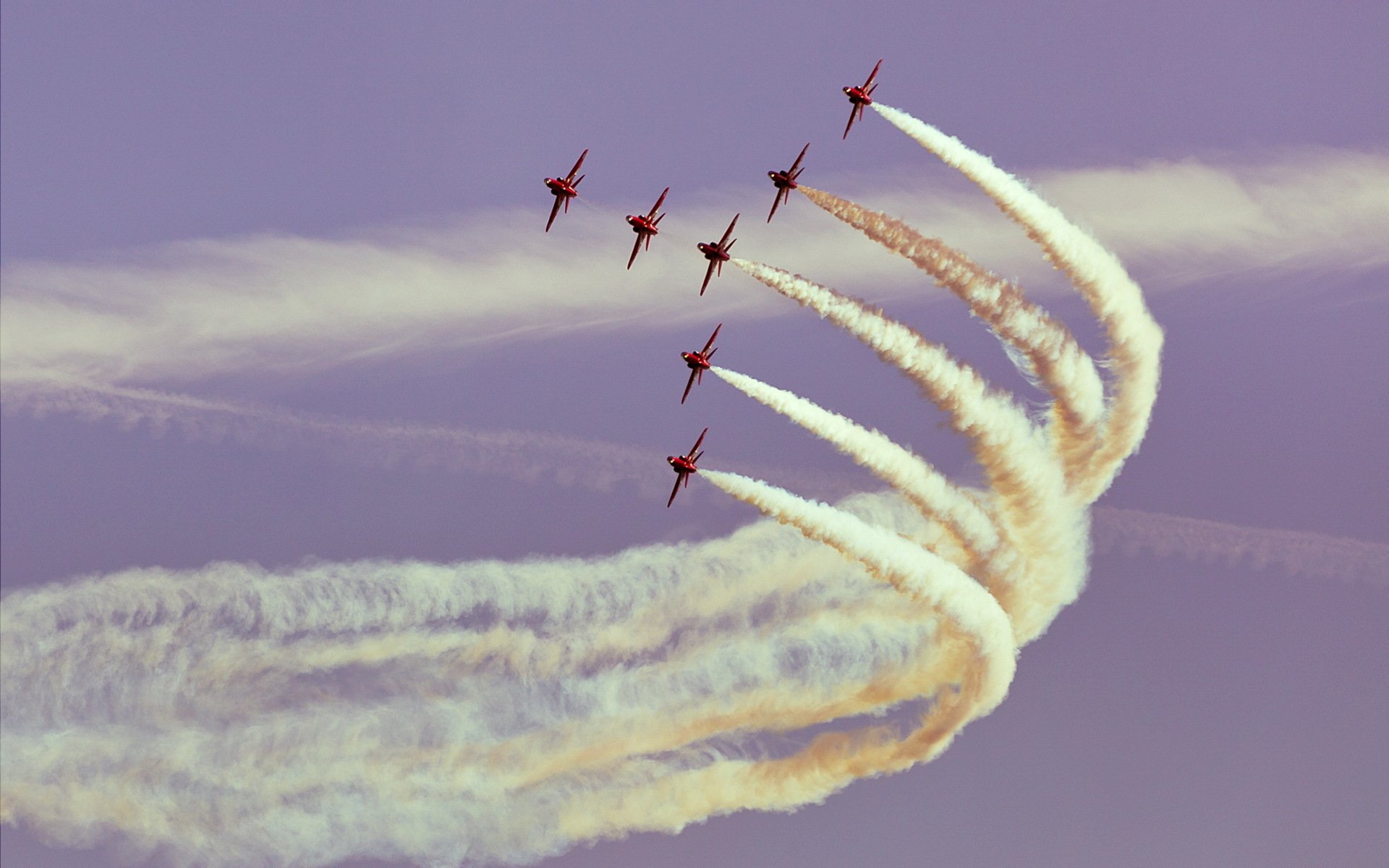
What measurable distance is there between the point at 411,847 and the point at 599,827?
6113mm

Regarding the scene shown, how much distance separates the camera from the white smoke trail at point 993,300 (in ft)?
245

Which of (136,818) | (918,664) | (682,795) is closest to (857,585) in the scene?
(918,664)

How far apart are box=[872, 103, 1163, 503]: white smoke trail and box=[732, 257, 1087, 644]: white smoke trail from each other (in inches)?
58.7

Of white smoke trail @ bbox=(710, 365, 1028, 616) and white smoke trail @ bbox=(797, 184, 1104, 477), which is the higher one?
white smoke trail @ bbox=(797, 184, 1104, 477)

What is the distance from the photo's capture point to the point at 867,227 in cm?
7488

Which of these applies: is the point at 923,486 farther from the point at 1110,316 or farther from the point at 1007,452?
the point at 1110,316

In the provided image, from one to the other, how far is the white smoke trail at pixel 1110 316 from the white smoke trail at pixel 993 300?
1819 millimetres

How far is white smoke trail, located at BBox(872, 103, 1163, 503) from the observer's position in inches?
2977

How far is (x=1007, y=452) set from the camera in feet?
247

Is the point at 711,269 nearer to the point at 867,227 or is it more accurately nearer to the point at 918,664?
the point at 867,227

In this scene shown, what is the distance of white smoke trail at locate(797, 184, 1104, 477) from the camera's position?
245ft

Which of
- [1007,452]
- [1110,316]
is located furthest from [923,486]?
[1110,316]

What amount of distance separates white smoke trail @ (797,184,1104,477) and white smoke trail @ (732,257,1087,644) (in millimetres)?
1551

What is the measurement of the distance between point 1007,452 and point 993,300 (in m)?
4.88
